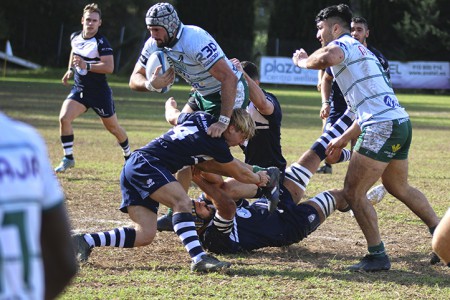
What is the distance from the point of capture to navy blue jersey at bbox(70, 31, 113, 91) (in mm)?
11875

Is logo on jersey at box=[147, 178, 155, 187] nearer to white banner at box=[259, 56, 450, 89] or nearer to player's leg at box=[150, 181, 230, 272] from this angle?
player's leg at box=[150, 181, 230, 272]

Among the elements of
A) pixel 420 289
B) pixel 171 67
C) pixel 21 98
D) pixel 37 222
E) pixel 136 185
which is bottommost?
pixel 21 98

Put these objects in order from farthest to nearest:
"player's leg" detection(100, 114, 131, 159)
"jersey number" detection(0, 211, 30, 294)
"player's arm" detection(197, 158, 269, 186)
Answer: "player's leg" detection(100, 114, 131, 159)
"player's arm" detection(197, 158, 269, 186)
"jersey number" detection(0, 211, 30, 294)

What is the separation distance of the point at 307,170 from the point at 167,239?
1.56 meters

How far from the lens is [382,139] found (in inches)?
257

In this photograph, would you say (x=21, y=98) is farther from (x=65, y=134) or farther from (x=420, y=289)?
(x=420, y=289)

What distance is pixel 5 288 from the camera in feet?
6.69

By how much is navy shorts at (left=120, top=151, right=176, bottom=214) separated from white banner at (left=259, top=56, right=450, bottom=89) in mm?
34211

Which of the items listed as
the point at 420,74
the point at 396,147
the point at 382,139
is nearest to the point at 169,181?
the point at 382,139

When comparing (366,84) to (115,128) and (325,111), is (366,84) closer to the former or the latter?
(325,111)

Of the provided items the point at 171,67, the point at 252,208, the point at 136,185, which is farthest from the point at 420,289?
the point at 171,67

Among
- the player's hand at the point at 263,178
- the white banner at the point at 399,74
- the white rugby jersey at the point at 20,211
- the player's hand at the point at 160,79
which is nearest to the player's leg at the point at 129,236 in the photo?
the player's hand at the point at 263,178

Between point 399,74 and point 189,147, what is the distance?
117 feet

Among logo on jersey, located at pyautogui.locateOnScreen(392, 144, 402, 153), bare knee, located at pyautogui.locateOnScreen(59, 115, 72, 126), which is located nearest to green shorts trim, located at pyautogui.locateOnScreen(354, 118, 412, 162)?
logo on jersey, located at pyautogui.locateOnScreen(392, 144, 402, 153)
